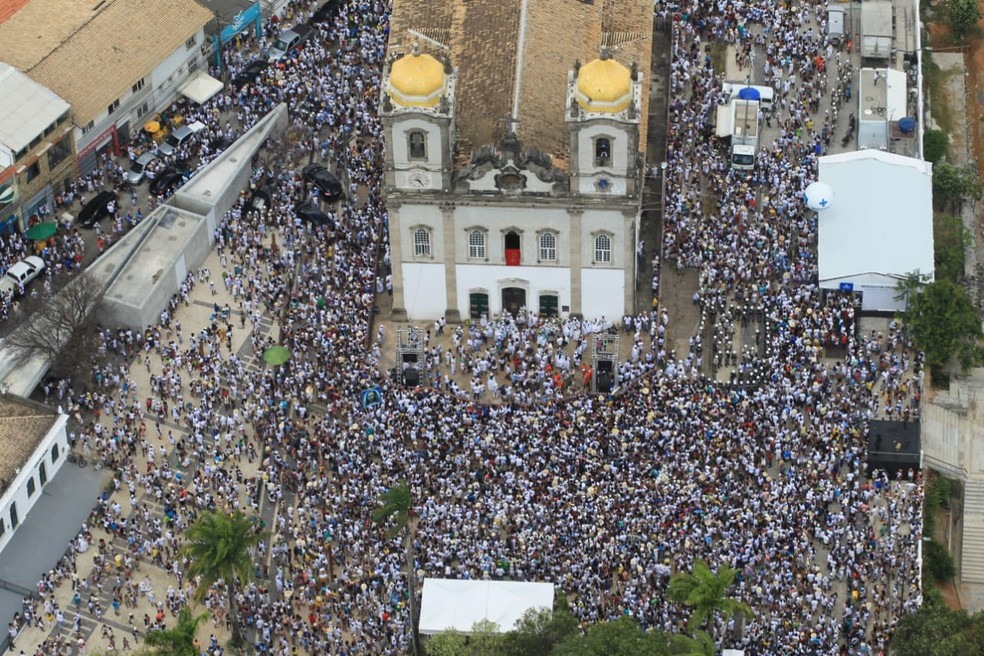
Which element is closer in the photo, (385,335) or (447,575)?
(447,575)

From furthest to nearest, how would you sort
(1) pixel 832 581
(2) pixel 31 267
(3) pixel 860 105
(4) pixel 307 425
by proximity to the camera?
1. (3) pixel 860 105
2. (2) pixel 31 267
3. (4) pixel 307 425
4. (1) pixel 832 581

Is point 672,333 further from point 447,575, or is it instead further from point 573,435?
point 447,575

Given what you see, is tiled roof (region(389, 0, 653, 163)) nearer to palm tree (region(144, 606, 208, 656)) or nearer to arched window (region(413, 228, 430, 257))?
arched window (region(413, 228, 430, 257))

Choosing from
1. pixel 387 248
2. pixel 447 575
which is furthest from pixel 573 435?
pixel 387 248

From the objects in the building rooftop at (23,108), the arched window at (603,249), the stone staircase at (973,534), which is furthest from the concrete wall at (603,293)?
the building rooftop at (23,108)

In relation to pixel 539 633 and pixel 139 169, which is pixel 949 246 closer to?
pixel 539 633

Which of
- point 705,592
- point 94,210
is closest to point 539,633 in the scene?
point 705,592

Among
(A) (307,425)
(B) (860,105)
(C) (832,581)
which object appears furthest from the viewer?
(B) (860,105)
